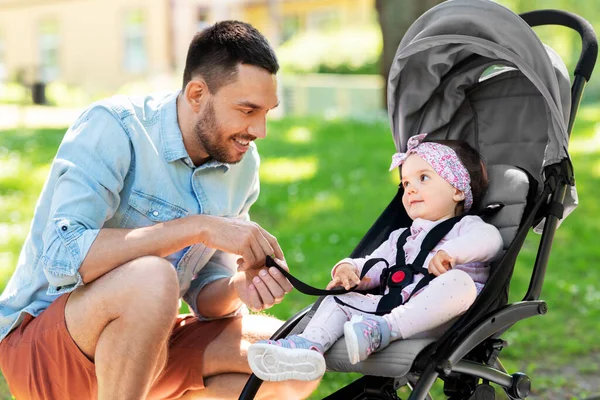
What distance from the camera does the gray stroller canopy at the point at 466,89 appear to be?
288cm

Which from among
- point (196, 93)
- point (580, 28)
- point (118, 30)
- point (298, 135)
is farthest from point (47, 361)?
point (118, 30)

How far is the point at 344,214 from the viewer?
684cm

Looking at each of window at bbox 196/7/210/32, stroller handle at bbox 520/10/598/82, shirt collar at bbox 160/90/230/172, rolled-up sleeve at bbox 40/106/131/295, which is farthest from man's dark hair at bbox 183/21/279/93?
window at bbox 196/7/210/32

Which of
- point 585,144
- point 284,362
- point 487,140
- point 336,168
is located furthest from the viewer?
point 585,144

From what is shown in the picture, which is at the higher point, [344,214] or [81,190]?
[81,190]

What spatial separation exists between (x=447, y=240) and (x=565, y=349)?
231 cm

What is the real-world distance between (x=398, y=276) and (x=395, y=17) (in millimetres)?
7077

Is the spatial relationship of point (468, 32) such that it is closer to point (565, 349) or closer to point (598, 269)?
point (565, 349)

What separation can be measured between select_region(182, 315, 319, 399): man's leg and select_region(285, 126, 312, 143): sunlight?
617cm

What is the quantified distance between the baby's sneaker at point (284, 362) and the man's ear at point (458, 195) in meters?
0.78

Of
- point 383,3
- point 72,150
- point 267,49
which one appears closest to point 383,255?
point 267,49

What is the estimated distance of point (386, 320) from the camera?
249cm

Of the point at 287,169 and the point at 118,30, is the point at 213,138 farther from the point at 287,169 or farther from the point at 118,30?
the point at 118,30

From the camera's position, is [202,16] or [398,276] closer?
[398,276]
